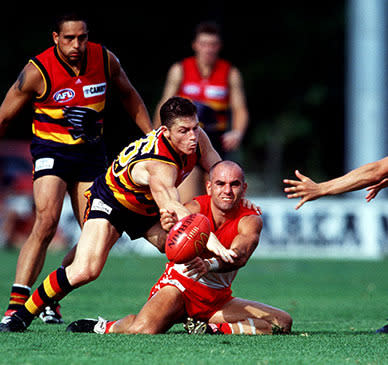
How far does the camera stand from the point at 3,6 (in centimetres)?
2902

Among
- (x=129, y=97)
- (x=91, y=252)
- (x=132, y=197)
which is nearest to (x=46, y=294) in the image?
(x=91, y=252)

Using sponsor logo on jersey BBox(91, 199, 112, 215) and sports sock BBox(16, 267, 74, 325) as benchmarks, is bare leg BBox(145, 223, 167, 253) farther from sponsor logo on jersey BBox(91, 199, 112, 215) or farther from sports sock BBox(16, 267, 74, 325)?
sports sock BBox(16, 267, 74, 325)

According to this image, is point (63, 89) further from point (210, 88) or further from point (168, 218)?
point (210, 88)

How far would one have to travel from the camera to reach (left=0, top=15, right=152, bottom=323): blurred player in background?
7.13 meters

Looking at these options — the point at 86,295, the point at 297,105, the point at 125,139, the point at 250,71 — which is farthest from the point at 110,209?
the point at 297,105

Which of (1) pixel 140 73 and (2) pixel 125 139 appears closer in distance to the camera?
(2) pixel 125 139

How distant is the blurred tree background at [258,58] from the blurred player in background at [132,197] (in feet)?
61.4

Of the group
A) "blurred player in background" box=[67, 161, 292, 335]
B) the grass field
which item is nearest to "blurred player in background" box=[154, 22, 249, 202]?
the grass field

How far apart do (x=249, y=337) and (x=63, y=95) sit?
8.25 ft

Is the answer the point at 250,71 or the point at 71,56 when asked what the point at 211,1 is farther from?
the point at 71,56

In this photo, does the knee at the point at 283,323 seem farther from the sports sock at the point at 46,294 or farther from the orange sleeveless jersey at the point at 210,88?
the orange sleeveless jersey at the point at 210,88

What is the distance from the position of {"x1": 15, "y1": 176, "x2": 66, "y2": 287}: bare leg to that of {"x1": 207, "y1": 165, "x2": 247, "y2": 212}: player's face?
141 centimetres

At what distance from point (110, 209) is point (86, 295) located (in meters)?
3.36

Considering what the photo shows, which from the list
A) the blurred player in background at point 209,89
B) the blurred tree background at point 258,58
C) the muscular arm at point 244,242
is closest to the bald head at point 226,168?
the muscular arm at point 244,242
